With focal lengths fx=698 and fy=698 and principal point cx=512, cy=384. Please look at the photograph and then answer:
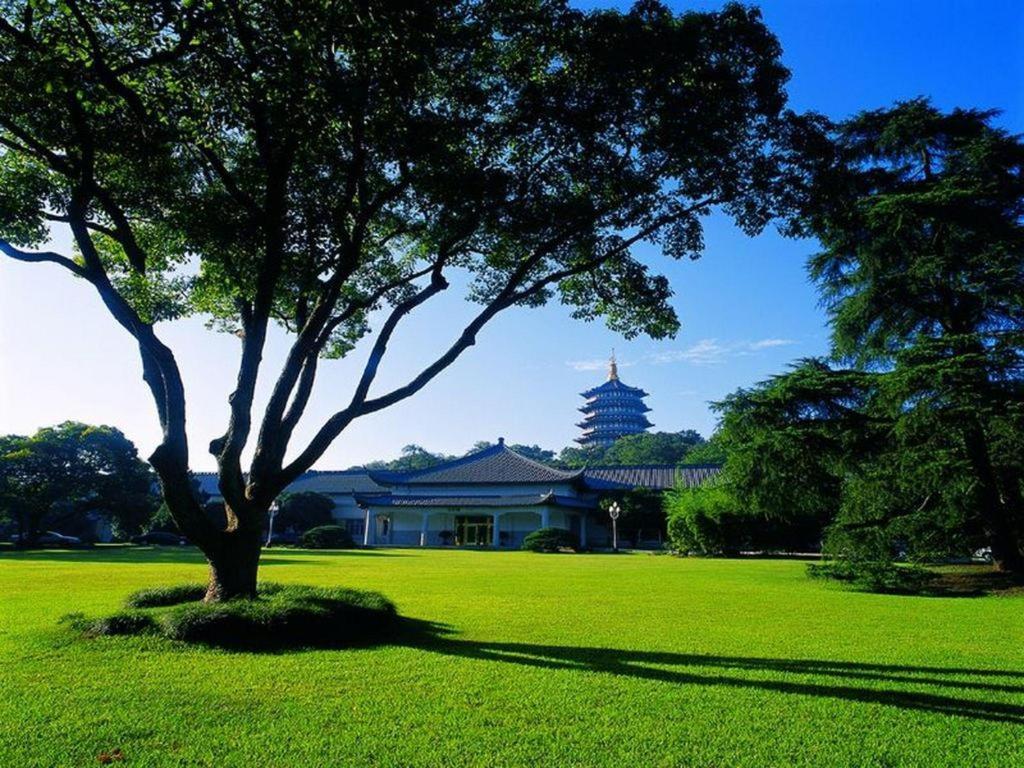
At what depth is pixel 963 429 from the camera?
1359cm

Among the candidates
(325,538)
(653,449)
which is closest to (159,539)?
(325,538)

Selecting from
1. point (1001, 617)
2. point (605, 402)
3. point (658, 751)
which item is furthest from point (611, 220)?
point (605, 402)

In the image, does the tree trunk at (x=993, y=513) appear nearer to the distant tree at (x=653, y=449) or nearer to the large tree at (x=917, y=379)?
the large tree at (x=917, y=379)

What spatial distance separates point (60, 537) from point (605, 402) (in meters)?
59.5

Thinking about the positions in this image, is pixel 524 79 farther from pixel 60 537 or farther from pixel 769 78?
pixel 60 537

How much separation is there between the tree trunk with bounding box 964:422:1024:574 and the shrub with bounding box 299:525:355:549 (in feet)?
94.6

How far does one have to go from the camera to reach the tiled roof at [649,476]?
43.4 m

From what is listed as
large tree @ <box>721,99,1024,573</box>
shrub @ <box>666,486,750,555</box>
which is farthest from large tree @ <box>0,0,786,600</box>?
shrub @ <box>666,486,750,555</box>

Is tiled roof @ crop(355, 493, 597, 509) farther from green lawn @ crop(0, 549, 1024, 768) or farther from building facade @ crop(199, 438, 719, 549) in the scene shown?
green lawn @ crop(0, 549, 1024, 768)

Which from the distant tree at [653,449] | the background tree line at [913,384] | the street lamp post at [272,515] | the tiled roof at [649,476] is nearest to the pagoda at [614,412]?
the distant tree at [653,449]

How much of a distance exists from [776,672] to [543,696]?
2130mm

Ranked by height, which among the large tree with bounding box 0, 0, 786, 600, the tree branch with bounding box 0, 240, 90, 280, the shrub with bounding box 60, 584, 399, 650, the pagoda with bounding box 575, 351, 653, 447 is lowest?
the shrub with bounding box 60, 584, 399, 650

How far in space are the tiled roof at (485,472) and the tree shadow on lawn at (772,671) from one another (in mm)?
35471

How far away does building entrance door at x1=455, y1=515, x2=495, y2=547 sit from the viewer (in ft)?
138
